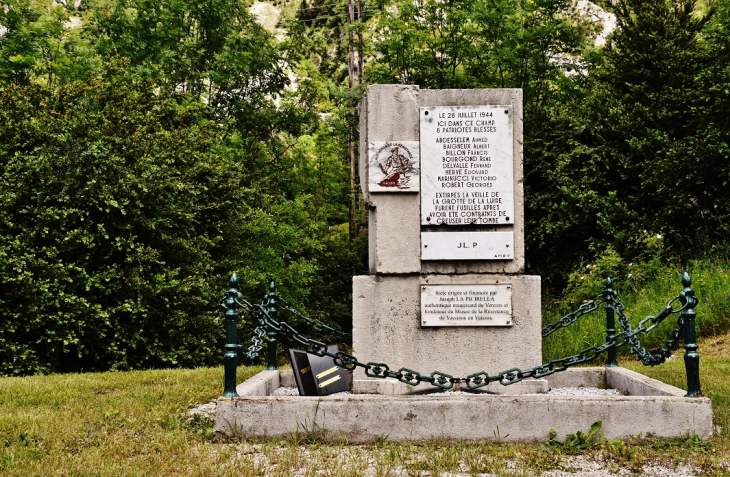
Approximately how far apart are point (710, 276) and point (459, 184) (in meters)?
6.59

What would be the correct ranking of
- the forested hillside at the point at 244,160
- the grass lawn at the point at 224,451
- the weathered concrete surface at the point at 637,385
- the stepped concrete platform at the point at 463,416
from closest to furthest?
1. the grass lawn at the point at 224,451
2. the stepped concrete platform at the point at 463,416
3. the weathered concrete surface at the point at 637,385
4. the forested hillside at the point at 244,160

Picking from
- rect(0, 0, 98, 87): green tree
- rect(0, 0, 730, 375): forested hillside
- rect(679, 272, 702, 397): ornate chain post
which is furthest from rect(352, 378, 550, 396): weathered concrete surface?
rect(0, 0, 98, 87): green tree

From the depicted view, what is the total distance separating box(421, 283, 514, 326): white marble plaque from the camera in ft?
19.0

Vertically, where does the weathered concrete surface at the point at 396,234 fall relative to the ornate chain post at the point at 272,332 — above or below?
above

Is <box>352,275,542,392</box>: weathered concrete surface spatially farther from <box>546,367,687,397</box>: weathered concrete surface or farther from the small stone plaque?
<box>546,367,687,397</box>: weathered concrete surface

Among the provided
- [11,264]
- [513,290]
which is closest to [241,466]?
[513,290]

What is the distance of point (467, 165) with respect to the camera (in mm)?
5918

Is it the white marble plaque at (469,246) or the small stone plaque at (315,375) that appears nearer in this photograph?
the small stone plaque at (315,375)

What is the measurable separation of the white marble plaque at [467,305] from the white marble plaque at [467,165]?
2.10ft

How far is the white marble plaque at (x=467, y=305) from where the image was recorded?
5.79m

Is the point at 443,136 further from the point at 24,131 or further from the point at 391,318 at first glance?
the point at 24,131

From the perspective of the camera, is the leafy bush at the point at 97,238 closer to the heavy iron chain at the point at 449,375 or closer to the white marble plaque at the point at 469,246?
the heavy iron chain at the point at 449,375

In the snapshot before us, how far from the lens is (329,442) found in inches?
168

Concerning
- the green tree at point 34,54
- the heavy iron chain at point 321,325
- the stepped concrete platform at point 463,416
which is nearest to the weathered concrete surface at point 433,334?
the heavy iron chain at point 321,325
